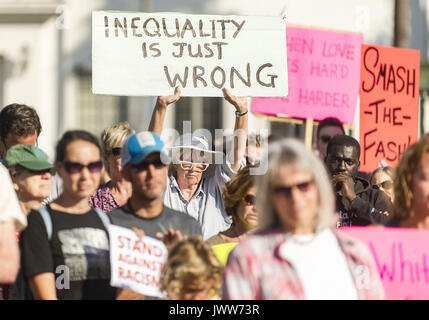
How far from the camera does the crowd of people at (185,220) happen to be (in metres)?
3.54

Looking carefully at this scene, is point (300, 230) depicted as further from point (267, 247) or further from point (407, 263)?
point (407, 263)

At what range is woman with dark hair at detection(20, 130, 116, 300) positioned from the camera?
4.10 metres

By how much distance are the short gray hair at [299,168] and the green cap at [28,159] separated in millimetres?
1595

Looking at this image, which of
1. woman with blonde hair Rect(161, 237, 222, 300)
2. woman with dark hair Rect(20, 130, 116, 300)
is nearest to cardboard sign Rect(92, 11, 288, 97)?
woman with dark hair Rect(20, 130, 116, 300)

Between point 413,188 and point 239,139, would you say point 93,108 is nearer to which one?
point 239,139

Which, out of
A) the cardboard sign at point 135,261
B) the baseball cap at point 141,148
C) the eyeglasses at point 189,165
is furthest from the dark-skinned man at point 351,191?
the cardboard sign at point 135,261

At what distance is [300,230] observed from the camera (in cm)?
358

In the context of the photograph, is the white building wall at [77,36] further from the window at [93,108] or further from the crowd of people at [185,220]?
the crowd of people at [185,220]

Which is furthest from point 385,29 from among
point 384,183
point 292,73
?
point 384,183

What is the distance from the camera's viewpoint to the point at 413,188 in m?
4.10

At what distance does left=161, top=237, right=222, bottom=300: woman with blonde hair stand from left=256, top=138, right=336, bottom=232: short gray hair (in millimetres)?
427

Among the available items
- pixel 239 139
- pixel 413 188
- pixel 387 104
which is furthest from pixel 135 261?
pixel 387 104

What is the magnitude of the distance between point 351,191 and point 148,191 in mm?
1996

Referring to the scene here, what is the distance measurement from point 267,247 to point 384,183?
3.87 meters
